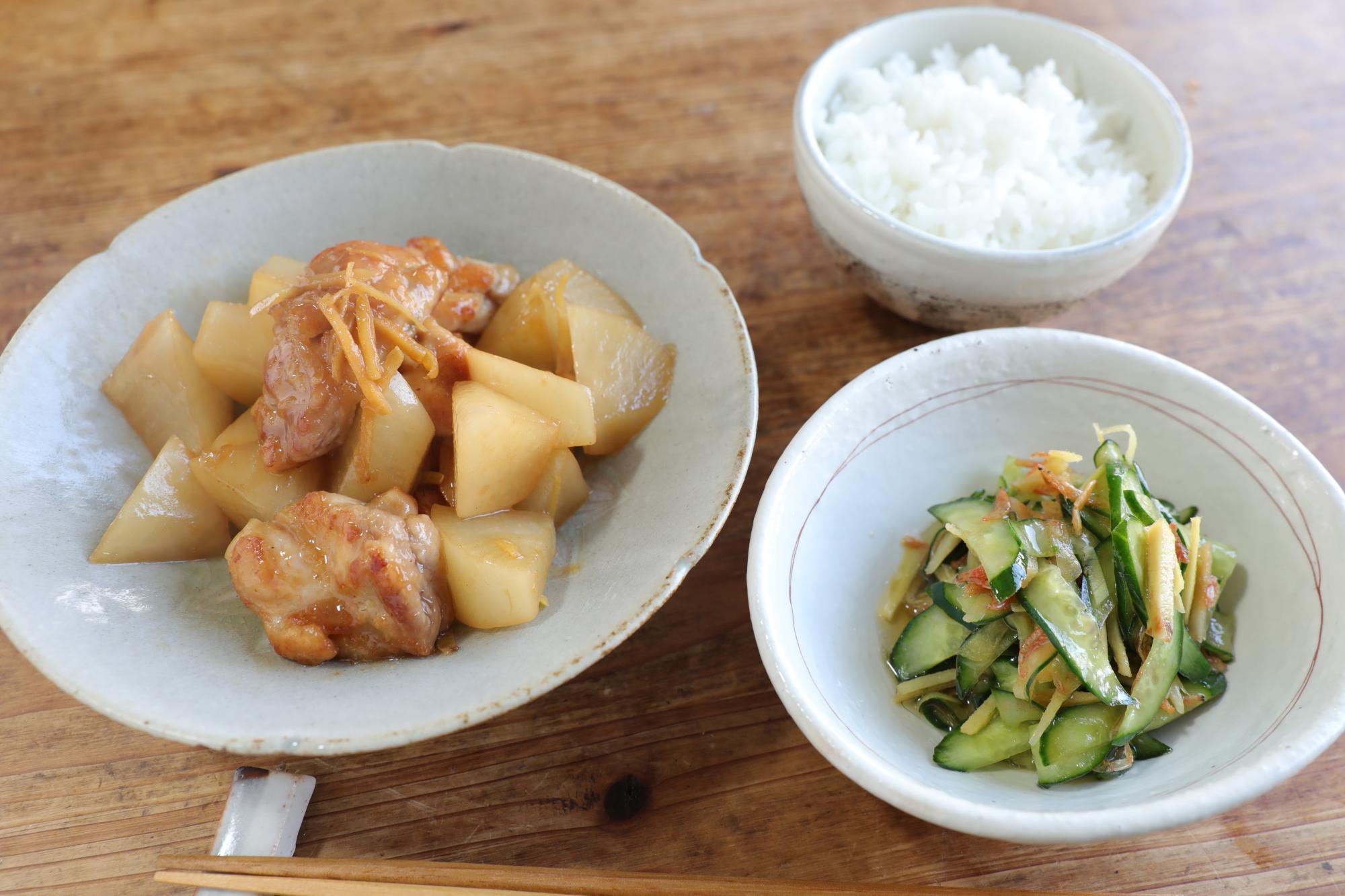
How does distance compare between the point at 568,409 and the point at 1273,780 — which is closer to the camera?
the point at 1273,780

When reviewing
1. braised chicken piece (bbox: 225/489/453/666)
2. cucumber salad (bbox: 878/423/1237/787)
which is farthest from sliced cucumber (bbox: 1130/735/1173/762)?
braised chicken piece (bbox: 225/489/453/666)

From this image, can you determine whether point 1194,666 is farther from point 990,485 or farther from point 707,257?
point 707,257

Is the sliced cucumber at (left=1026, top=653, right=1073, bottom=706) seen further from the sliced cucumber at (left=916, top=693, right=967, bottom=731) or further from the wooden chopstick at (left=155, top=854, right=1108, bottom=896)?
the wooden chopstick at (left=155, top=854, right=1108, bottom=896)

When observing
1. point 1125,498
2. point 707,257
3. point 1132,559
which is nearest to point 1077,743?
point 1132,559

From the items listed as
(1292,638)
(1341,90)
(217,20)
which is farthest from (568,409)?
(1341,90)

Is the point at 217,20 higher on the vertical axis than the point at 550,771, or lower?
higher

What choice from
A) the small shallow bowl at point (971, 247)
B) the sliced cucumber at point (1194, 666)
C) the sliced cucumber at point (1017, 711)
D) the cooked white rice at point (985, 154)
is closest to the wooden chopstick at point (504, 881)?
the sliced cucumber at point (1017, 711)

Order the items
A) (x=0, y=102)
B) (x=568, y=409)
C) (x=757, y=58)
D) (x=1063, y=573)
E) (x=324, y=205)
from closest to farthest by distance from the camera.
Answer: (x=1063, y=573) < (x=568, y=409) < (x=324, y=205) < (x=0, y=102) < (x=757, y=58)

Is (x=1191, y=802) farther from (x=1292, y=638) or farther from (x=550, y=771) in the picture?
(x=550, y=771)
